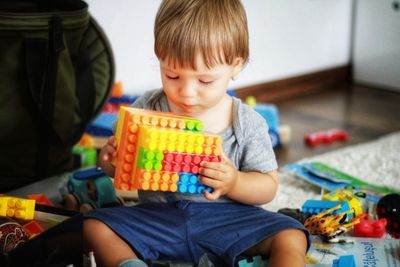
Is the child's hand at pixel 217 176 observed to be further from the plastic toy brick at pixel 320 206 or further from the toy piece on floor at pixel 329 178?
the toy piece on floor at pixel 329 178

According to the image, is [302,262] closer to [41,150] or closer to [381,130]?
[41,150]

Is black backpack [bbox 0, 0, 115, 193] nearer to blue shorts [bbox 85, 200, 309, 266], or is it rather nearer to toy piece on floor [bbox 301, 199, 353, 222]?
blue shorts [bbox 85, 200, 309, 266]

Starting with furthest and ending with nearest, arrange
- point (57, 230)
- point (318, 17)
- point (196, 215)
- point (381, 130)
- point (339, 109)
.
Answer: point (318, 17), point (339, 109), point (381, 130), point (196, 215), point (57, 230)

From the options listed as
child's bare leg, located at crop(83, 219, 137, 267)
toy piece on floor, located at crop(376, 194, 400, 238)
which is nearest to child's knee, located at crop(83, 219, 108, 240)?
child's bare leg, located at crop(83, 219, 137, 267)

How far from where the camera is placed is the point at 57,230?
854 mm

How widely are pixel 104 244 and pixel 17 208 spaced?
0.15 m

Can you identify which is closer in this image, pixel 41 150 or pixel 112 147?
pixel 112 147

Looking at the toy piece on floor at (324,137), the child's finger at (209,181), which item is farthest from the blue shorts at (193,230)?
the toy piece on floor at (324,137)

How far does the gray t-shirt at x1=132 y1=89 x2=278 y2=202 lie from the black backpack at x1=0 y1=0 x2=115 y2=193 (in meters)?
0.38

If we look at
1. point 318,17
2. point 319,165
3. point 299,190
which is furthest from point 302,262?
point 318,17

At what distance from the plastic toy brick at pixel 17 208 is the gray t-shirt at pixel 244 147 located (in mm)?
189

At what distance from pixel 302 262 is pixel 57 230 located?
1.17ft

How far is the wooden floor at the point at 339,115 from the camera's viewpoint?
172cm

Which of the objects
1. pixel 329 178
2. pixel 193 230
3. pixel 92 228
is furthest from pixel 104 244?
pixel 329 178
